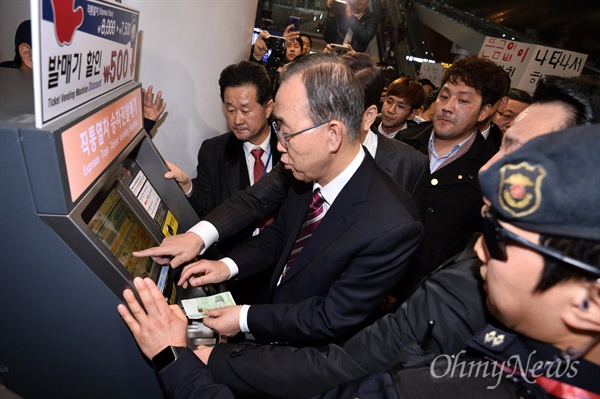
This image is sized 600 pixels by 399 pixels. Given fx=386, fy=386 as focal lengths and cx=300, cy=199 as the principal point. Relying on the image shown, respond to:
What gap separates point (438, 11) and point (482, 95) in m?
11.0

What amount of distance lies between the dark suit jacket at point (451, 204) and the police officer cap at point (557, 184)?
6.19ft

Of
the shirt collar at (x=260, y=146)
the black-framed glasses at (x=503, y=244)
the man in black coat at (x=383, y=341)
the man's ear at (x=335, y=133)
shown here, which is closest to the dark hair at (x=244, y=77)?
the shirt collar at (x=260, y=146)

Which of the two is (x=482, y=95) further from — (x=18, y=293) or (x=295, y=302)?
(x=18, y=293)

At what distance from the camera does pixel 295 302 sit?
1.53 meters

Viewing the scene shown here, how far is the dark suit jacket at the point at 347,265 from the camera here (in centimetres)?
133

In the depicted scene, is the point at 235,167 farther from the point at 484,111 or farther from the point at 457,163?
the point at 484,111

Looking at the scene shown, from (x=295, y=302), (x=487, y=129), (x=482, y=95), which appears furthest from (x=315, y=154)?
(x=487, y=129)

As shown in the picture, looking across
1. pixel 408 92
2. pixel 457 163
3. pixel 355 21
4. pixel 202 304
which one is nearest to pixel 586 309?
pixel 202 304

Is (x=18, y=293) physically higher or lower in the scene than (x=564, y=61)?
lower

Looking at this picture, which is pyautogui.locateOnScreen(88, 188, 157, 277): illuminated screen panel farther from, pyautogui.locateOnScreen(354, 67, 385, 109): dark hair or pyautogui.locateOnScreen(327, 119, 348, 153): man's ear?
pyautogui.locateOnScreen(354, 67, 385, 109): dark hair

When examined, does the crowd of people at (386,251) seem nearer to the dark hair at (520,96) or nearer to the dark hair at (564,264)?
the dark hair at (564,264)

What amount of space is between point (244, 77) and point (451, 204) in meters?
1.55

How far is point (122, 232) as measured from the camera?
127cm

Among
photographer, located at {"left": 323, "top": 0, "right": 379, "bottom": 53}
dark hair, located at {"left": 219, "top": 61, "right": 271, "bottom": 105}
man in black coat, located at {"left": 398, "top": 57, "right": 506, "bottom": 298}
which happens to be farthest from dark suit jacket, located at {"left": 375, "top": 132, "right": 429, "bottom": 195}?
photographer, located at {"left": 323, "top": 0, "right": 379, "bottom": 53}
